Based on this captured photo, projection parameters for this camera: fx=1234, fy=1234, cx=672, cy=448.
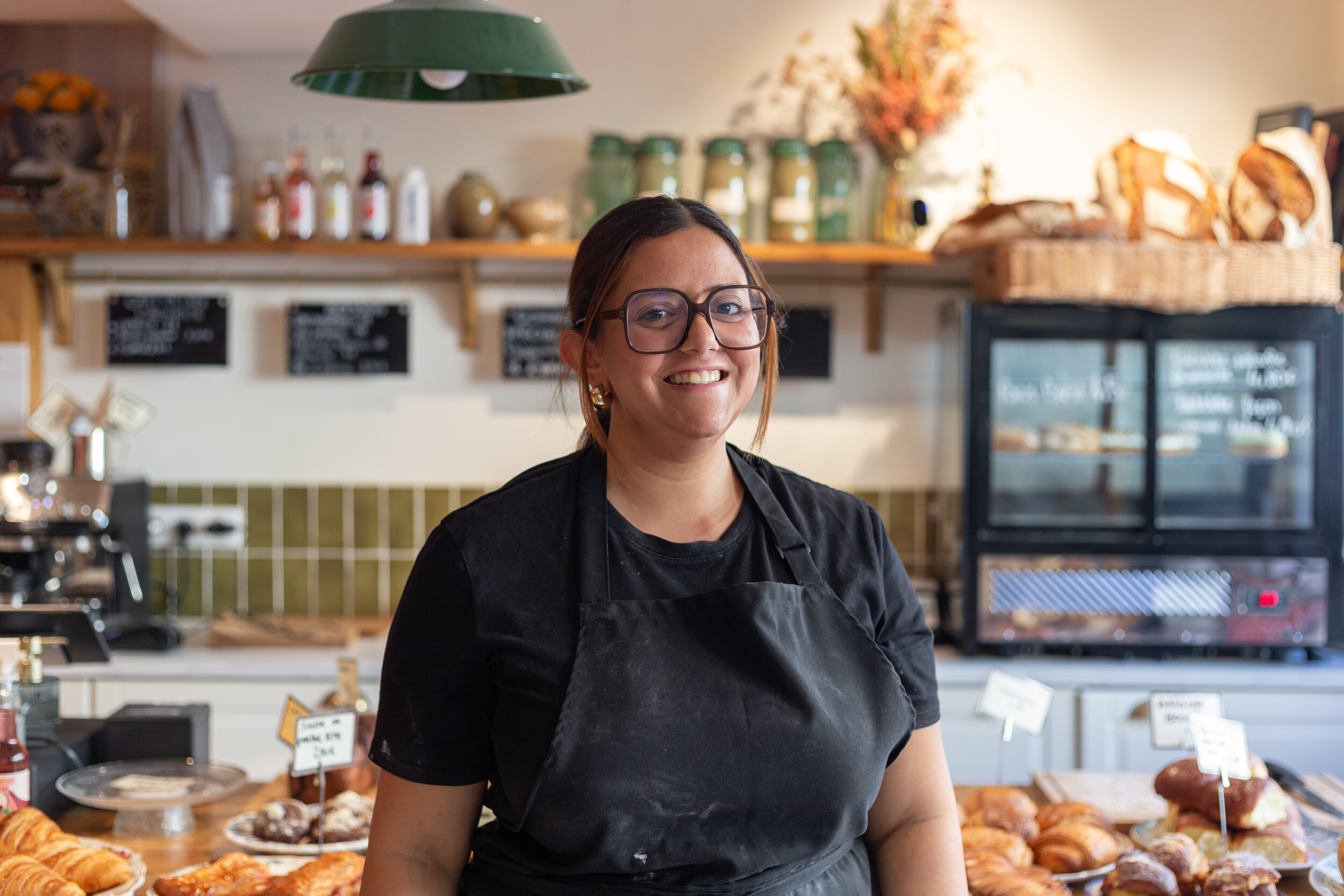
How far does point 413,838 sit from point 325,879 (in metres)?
0.41

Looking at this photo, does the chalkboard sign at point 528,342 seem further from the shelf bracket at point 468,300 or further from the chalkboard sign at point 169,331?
the chalkboard sign at point 169,331

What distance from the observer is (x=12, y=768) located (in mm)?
1729

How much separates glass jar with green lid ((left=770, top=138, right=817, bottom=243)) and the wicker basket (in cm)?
62

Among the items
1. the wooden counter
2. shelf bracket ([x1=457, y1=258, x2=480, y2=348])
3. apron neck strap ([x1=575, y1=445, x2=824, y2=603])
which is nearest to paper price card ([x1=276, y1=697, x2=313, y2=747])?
the wooden counter

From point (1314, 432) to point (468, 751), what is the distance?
2.97m

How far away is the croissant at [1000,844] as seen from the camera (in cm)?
167

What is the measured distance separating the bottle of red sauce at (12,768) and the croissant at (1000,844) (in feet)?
4.30

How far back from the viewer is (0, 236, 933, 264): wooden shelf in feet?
11.6

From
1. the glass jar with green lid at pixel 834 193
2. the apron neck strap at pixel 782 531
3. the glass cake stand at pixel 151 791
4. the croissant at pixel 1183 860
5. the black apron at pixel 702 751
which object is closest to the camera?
the black apron at pixel 702 751

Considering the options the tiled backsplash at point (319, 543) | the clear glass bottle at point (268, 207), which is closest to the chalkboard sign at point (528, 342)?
the tiled backsplash at point (319, 543)

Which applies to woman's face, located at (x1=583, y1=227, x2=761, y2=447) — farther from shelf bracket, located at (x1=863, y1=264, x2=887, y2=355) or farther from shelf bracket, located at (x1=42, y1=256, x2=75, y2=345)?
shelf bracket, located at (x1=42, y1=256, x2=75, y2=345)

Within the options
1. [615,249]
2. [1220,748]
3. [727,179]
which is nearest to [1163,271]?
[727,179]

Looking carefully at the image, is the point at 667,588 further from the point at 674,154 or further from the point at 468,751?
the point at 674,154

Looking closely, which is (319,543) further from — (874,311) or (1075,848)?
(1075,848)
